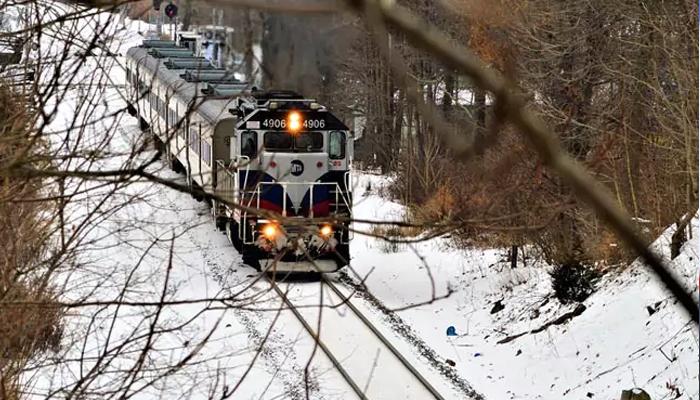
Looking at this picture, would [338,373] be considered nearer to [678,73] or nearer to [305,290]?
[305,290]

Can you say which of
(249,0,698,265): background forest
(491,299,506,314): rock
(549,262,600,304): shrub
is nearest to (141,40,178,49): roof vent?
(249,0,698,265): background forest

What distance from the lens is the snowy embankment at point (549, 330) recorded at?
A: 1304 centimetres

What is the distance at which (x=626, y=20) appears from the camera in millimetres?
19219

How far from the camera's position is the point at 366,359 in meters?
14.3

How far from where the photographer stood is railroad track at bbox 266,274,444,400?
1302 cm

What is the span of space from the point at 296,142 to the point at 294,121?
1.20 ft

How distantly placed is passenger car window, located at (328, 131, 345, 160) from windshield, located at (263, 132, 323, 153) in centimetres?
→ 18

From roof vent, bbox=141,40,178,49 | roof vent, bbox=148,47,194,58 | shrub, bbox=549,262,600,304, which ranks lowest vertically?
shrub, bbox=549,262,600,304

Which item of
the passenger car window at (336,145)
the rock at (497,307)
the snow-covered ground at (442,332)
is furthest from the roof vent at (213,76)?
the rock at (497,307)

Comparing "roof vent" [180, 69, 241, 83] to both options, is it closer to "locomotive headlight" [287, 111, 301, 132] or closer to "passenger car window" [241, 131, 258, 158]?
"passenger car window" [241, 131, 258, 158]

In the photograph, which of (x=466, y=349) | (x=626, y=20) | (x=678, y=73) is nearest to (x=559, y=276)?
(x=466, y=349)

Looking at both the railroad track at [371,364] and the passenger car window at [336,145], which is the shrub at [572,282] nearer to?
the railroad track at [371,364]

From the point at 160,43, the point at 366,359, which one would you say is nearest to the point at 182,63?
the point at 160,43

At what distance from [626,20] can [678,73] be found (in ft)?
16.4
